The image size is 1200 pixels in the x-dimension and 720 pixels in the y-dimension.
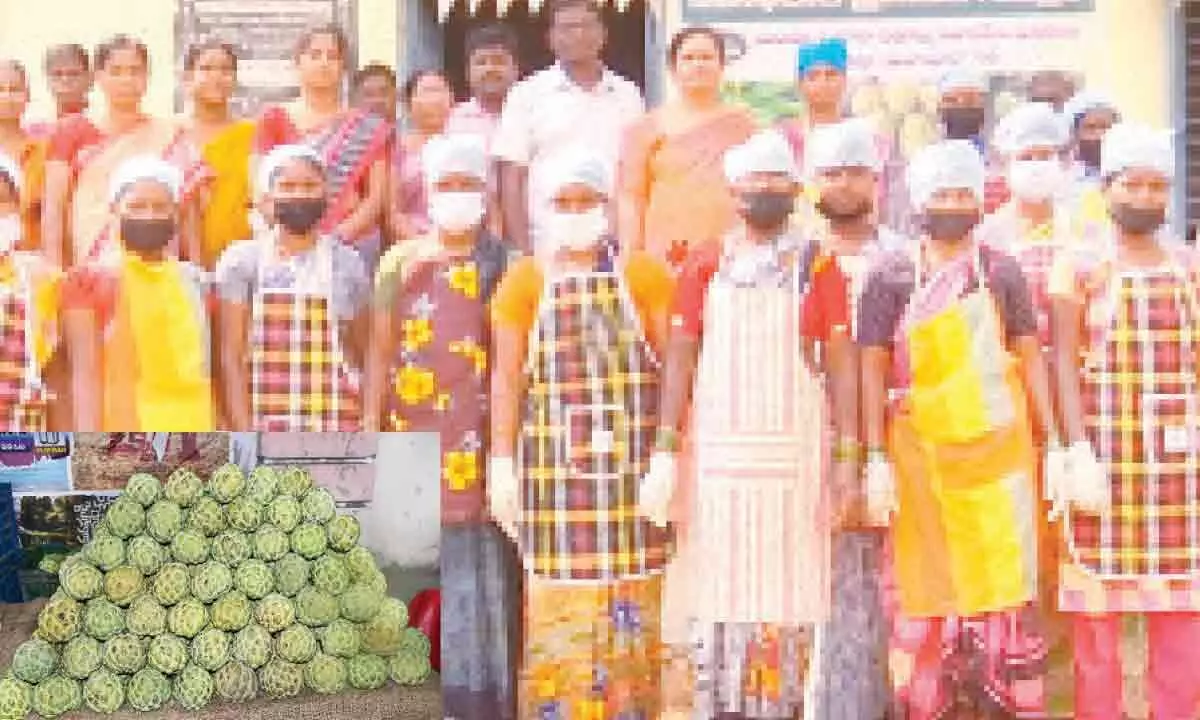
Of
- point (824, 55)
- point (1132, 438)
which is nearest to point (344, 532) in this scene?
point (824, 55)

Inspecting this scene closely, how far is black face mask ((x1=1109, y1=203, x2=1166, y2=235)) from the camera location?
3750 mm

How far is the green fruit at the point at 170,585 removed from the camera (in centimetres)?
418

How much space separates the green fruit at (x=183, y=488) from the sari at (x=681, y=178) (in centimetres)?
147

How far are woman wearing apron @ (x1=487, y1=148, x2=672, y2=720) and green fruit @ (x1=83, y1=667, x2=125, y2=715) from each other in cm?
116

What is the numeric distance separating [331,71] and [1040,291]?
6.05 ft

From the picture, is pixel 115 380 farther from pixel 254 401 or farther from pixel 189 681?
pixel 189 681

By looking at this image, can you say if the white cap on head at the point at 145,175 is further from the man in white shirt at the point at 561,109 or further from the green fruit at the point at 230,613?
the green fruit at the point at 230,613

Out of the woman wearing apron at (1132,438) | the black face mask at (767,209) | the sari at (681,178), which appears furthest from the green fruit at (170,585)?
the woman wearing apron at (1132,438)

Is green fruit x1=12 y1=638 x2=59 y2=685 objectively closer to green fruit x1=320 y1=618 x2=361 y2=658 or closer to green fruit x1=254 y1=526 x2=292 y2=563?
green fruit x1=254 y1=526 x2=292 y2=563

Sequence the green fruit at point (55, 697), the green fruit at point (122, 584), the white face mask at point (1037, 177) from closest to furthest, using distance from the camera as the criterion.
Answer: the white face mask at point (1037, 177), the green fruit at point (55, 697), the green fruit at point (122, 584)

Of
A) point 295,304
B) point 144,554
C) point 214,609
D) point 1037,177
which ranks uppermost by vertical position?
point 1037,177

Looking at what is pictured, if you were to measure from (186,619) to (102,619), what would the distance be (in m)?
0.23

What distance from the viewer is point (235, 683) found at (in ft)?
13.5

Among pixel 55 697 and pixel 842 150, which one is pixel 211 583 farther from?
pixel 842 150
